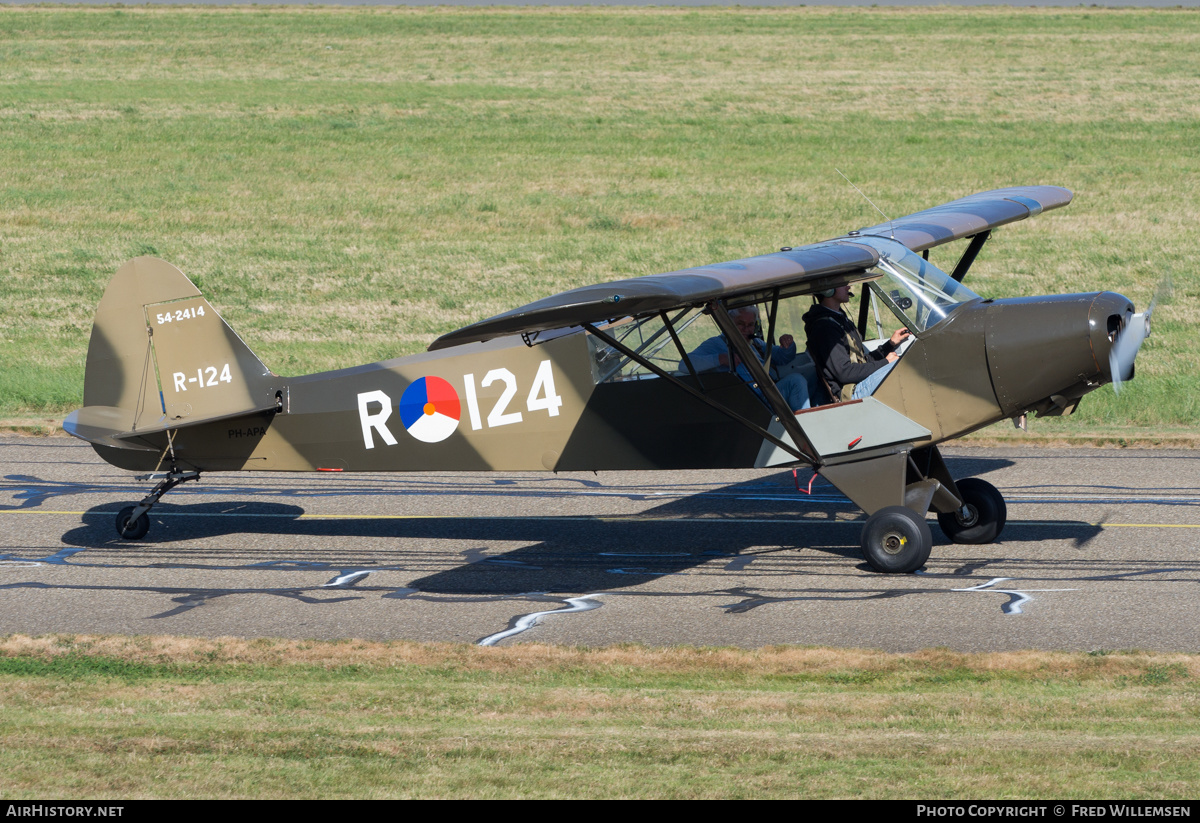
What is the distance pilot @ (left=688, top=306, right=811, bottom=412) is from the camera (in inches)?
415

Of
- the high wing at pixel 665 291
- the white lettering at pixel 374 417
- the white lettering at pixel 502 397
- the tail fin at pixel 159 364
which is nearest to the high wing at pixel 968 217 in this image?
the high wing at pixel 665 291

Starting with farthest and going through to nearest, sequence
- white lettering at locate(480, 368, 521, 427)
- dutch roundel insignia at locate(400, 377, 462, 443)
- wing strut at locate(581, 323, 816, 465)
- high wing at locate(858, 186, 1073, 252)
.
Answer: high wing at locate(858, 186, 1073, 252), dutch roundel insignia at locate(400, 377, 462, 443), white lettering at locate(480, 368, 521, 427), wing strut at locate(581, 323, 816, 465)

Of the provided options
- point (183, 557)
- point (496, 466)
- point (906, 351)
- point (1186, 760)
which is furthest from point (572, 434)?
point (1186, 760)

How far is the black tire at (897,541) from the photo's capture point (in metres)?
10.1

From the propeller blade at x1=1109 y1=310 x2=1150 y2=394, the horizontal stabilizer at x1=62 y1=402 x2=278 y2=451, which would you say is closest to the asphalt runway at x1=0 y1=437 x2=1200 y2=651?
the horizontal stabilizer at x1=62 y1=402 x2=278 y2=451

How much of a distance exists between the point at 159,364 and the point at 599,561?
456cm

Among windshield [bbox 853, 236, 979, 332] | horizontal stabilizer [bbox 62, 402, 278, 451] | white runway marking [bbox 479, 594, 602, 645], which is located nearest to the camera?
white runway marking [bbox 479, 594, 602, 645]

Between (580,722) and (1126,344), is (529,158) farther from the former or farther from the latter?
(580,722)

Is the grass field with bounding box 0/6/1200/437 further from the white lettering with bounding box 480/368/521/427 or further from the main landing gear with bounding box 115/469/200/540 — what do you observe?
the white lettering with bounding box 480/368/521/427

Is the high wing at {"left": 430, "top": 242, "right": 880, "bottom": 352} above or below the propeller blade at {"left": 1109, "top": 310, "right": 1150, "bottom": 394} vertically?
above

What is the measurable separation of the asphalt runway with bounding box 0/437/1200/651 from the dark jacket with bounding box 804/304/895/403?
5.38 ft

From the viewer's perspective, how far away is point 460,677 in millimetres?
8094

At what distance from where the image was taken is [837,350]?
1040cm

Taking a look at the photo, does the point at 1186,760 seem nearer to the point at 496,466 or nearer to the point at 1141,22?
the point at 496,466
